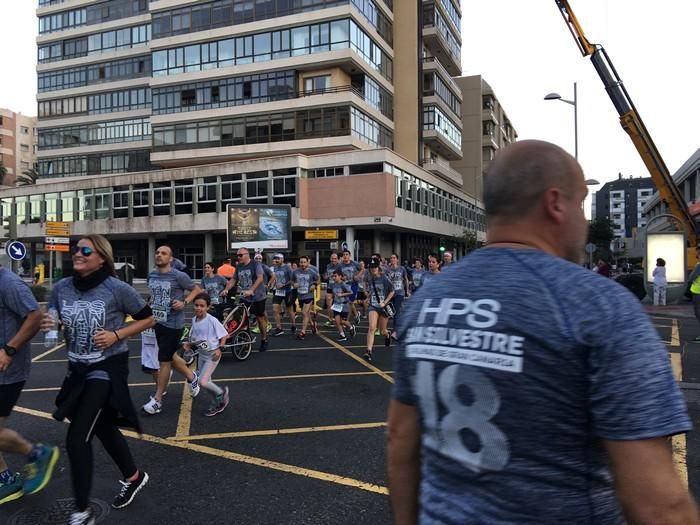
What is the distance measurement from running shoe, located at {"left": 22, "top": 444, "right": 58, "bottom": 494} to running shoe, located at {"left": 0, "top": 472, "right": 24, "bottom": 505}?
37 millimetres

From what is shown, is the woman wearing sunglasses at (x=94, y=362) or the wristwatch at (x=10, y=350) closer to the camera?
the woman wearing sunglasses at (x=94, y=362)

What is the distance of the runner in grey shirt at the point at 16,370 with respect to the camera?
363 centimetres

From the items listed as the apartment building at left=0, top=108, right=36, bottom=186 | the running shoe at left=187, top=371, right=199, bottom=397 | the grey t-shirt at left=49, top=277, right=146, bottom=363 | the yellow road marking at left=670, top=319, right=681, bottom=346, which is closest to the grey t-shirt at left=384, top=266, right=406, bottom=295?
the yellow road marking at left=670, top=319, right=681, bottom=346

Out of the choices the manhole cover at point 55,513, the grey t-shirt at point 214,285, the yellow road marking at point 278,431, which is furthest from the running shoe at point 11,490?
the grey t-shirt at point 214,285

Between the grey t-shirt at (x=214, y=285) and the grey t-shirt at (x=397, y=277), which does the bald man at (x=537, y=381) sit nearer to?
the grey t-shirt at (x=214, y=285)

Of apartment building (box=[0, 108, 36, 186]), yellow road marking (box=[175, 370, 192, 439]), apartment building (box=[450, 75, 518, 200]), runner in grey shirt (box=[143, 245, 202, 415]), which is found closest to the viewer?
yellow road marking (box=[175, 370, 192, 439])

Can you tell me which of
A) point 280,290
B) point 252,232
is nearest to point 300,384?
point 280,290

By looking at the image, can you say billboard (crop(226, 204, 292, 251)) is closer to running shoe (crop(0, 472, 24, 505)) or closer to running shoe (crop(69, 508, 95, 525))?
running shoe (crop(0, 472, 24, 505))

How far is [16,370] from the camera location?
3.71 metres

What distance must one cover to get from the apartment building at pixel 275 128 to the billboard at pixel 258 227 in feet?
13.6

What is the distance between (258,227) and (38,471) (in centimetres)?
2732

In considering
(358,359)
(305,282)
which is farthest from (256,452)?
(305,282)

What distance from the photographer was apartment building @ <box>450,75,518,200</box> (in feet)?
190

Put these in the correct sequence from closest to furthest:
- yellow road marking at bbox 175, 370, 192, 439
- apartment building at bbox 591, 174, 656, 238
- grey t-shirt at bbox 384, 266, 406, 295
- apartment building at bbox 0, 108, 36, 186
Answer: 1. yellow road marking at bbox 175, 370, 192, 439
2. grey t-shirt at bbox 384, 266, 406, 295
3. apartment building at bbox 0, 108, 36, 186
4. apartment building at bbox 591, 174, 656, 238
